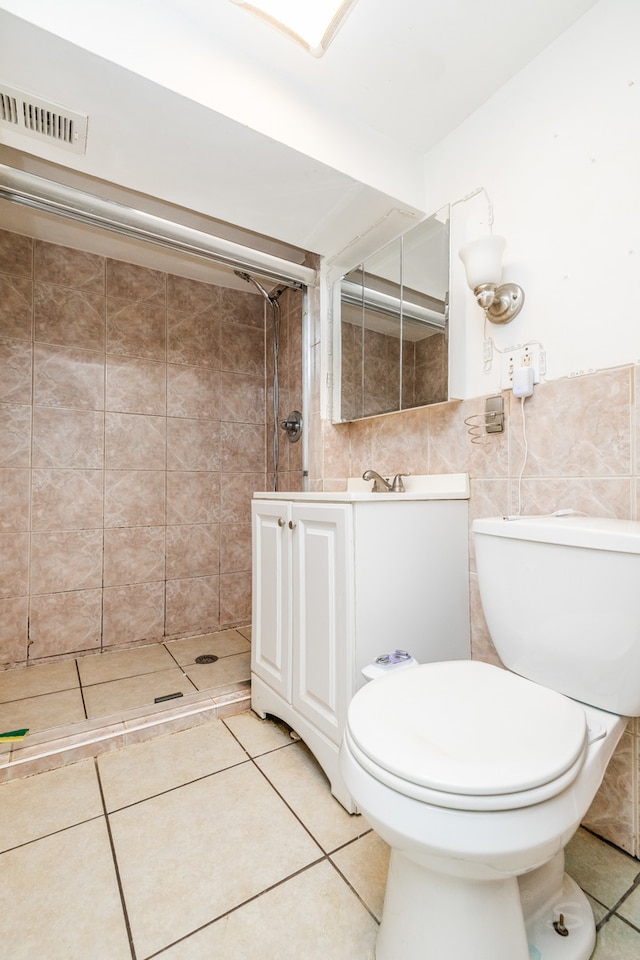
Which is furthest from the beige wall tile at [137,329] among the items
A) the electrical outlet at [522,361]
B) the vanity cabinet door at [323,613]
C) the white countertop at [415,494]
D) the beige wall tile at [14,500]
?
the electrical outlet at [522,361]

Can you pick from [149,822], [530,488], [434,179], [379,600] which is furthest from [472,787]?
[434,179]

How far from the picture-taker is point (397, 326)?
1612 millimetres

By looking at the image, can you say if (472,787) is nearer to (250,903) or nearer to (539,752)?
(539,752)

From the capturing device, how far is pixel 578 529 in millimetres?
856

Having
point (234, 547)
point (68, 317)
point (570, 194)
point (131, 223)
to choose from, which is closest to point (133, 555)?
point (234, 547)

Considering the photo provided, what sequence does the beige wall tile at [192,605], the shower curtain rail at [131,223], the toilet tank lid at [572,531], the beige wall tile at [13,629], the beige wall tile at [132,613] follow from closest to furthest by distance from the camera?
the toilet tank lid at [572,531] → the shower curtain rail at [131,223] → the beige wall tile at [13,629] → the beige wall tile at [132,613] → the beige wall tile at [192,605]

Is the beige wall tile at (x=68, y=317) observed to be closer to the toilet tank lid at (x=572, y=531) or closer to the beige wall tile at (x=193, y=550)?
the beige wall tile at (x=193, y=550)

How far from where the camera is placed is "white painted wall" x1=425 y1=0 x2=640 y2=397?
3.41 ft

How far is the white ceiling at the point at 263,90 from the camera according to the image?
3.50ft

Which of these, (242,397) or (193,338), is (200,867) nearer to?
(242,397)

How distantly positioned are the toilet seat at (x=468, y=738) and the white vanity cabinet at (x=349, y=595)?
0.30 meters

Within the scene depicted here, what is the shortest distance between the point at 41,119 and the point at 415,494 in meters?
1.47

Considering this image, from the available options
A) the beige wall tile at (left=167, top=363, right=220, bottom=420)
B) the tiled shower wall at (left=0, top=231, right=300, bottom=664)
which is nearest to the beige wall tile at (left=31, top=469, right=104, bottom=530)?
the tiled shower wall at (left=0, top=231, right=300, bottom=664)

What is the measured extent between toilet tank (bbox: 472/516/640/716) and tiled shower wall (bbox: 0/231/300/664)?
5.76 feet
